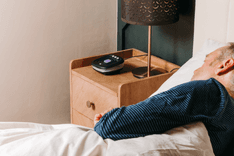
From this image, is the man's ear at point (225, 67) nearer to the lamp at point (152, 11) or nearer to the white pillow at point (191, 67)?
the white pillow at point (191, 67)

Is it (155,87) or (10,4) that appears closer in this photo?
(155,87)

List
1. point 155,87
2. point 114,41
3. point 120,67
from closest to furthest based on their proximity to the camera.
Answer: point 155,87 → point 120,67 → point 114,41

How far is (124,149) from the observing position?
56 cm

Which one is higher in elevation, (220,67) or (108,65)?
(220,67)

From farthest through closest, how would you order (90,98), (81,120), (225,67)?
(81,120) → (90,98) → (225,67)

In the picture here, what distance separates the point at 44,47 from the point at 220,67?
1.37 m

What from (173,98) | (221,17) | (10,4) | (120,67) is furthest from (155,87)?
(10,4)

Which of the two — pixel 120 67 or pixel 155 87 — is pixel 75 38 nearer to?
pixel 120 67

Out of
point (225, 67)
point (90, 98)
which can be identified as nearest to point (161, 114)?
point (225, 67)

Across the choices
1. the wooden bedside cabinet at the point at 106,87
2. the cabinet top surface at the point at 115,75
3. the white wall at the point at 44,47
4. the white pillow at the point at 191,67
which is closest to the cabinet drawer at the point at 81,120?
the wooden bedside cabinet at the point at 106,87

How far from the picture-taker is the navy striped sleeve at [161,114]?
2.13 feet

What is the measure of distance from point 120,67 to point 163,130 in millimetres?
1064

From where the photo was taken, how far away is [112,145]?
0.59 m

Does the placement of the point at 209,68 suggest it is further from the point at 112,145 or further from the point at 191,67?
the point at 112,145
